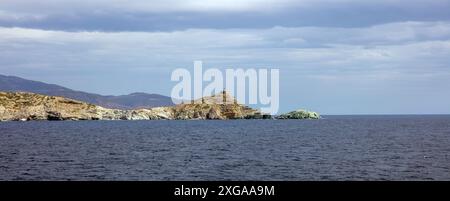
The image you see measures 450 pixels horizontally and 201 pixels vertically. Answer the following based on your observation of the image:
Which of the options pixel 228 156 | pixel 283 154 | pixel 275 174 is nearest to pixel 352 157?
pixel 283 154

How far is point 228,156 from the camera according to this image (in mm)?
90125
